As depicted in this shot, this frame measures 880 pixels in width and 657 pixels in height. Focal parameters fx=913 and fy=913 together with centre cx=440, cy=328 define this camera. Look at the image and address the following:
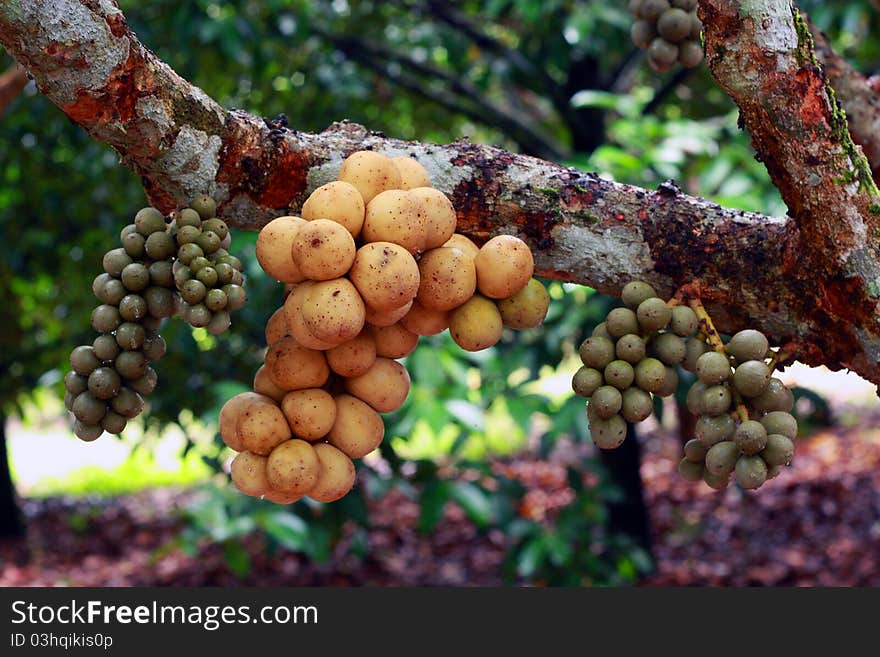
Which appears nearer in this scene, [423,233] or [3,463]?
[423,233]

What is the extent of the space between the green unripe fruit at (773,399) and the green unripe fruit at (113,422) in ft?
3.18

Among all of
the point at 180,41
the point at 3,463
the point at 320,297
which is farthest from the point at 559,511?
the point at 3,463

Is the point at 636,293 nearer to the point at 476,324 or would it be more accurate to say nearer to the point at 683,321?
the point at 683,321

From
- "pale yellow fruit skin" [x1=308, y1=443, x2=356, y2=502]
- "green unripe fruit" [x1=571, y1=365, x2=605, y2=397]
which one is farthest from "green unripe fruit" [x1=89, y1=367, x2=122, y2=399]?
"green unripe fruit" [x1=571, y1=365, x2=605, y2=397]

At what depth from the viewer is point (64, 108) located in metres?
1.40

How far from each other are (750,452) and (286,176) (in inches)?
33.4

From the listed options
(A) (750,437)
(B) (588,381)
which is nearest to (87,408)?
(B) (588,381)

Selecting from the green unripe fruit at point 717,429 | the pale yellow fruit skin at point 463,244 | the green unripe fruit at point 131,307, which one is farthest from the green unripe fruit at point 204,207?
the green unripe fruit at point 717,429

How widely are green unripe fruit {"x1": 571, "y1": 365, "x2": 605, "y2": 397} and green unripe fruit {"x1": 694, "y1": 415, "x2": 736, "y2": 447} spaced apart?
0.17 m

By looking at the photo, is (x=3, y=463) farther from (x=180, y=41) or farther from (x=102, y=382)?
(x=102, y=382)

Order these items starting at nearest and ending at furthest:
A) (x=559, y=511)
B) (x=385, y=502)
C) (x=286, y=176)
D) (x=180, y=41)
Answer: (x=286, y=176), (x=180, y=41), (x=559, y=511), (x=385, y=502)

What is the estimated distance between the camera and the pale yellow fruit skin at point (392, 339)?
1.38 meters

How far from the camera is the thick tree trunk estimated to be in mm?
6266

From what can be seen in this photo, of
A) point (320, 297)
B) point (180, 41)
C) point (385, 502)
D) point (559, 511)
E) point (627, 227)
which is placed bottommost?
point (320, 297)
